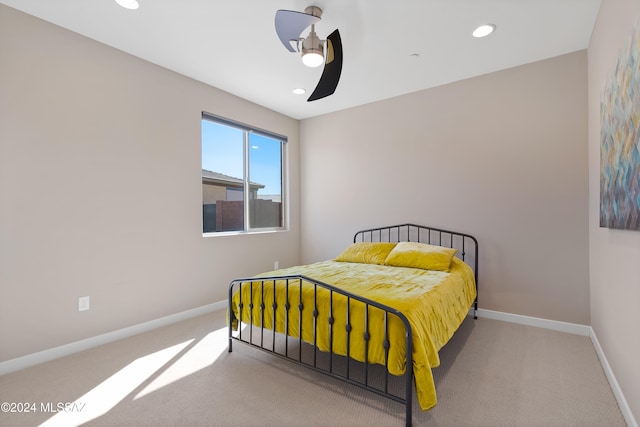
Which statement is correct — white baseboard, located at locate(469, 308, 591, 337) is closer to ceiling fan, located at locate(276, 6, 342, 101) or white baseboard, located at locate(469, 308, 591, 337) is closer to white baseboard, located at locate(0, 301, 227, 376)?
ceiling fan, located at locate(276, 6, 342, 101)

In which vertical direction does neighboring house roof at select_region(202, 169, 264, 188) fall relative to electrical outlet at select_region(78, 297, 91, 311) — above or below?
above

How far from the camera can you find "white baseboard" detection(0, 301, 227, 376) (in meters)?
2.28

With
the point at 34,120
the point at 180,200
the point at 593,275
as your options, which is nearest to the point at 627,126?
the point at 593,275

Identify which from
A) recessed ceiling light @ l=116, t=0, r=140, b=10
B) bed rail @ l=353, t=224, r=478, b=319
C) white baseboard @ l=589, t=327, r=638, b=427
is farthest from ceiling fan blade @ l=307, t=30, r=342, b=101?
white baseboard @ l=589, t=327, r=638, b=427

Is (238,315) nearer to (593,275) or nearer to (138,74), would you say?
(138,74)

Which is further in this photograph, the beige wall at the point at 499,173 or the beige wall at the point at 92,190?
the beige wall at the point at 499,173

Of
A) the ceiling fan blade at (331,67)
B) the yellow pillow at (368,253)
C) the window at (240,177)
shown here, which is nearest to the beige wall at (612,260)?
the ceiling fan blade at (331,67)

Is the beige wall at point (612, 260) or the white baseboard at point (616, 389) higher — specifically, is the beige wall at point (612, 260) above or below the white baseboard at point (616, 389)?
above

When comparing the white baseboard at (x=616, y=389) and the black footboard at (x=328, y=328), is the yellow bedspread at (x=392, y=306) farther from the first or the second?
the white baseboard at (x=616, y=389)

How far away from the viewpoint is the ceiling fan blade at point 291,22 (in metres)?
2.00

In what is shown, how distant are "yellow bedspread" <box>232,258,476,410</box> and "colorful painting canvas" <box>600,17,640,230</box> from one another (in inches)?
44.4

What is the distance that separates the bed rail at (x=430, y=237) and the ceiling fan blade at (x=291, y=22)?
8.30ft

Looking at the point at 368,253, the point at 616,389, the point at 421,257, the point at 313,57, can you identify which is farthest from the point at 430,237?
the point at 313,57

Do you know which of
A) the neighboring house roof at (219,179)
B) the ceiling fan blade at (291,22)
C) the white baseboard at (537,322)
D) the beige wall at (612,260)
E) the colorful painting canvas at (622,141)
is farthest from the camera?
the neighboring house roof at (219,179)
